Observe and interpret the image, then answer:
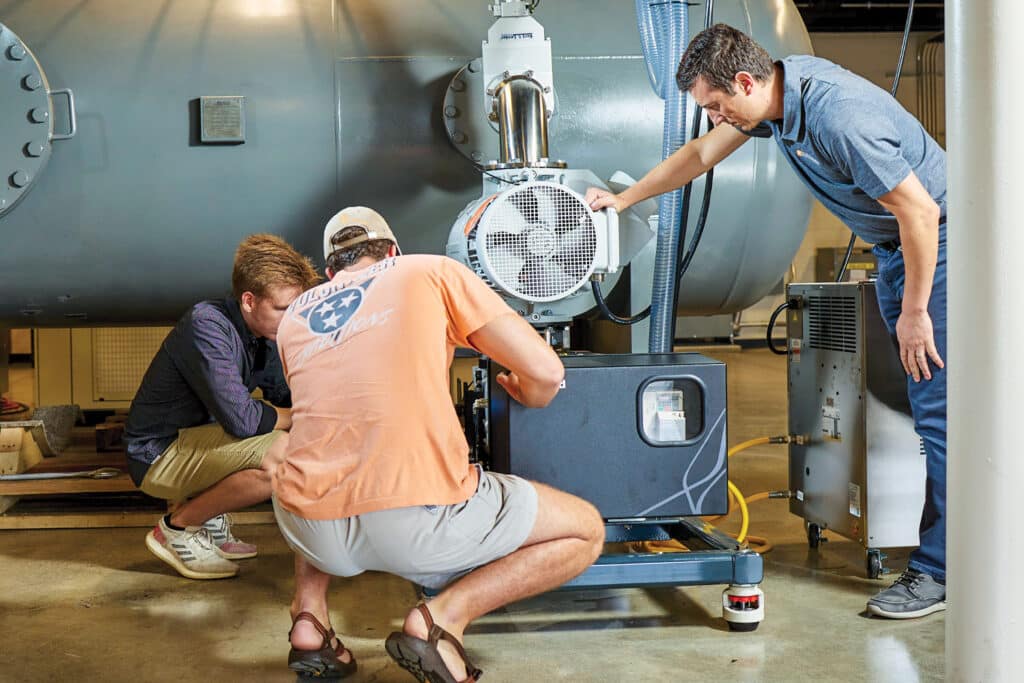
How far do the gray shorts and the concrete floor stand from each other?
13.8 inches

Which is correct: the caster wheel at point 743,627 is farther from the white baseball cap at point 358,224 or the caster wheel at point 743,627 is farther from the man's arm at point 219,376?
the man's arm at point 219,376

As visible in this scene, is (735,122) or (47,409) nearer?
(735,122)

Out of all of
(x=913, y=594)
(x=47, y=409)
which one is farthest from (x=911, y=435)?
(x=47, y=409)

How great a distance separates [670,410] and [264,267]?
0.97 m

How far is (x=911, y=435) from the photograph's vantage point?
2.56 meters

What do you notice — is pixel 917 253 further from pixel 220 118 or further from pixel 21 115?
pixel 21 115

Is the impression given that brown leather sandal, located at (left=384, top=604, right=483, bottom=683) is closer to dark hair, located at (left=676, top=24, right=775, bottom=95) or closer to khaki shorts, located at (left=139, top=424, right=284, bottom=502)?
khaki shorts, located at (left=139, top=424, right=284, bottom=502)

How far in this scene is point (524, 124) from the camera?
2.58 metres

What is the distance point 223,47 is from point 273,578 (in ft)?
4.52

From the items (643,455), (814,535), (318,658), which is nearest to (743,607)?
(643,455)

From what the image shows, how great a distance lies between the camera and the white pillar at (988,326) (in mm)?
1384

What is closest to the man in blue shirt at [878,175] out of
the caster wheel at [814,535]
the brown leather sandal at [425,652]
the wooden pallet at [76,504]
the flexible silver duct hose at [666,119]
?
the flexible silver duct hose at [666,119]

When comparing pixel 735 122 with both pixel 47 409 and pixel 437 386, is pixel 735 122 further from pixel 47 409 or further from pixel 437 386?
pixel 47 409

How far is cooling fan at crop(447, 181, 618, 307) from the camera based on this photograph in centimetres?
238
